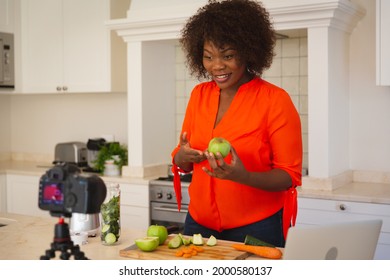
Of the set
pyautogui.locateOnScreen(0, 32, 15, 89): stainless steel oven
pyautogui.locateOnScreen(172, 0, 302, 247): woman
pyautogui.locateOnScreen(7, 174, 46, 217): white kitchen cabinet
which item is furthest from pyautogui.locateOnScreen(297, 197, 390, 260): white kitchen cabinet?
pyautogui.locateOnScreen(0, 32, 15, 89): stainless steel oven

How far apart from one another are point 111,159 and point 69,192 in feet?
10.1

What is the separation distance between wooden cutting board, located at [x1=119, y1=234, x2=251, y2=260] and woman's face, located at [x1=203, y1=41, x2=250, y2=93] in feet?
2.14

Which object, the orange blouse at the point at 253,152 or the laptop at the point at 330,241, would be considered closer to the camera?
the laptop at the point at 330,241

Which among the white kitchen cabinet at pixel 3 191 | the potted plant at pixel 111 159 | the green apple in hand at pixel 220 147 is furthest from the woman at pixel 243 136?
the white kitchen cabinet at pixel 3 191

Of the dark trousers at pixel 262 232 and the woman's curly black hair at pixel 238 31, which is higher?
the woman's curly black hair at pixel 238 31

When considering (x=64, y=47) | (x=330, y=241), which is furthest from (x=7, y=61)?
(x=330, y=241)

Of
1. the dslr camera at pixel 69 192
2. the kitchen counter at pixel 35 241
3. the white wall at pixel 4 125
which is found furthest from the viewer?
the white wall at pixel 4 125

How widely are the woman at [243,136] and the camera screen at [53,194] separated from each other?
885mm

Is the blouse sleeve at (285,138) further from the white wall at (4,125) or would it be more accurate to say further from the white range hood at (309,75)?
the white wall at (4,125)

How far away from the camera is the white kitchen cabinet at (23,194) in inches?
186

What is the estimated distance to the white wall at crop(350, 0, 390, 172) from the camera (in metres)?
3.87

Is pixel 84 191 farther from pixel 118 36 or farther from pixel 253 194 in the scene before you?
pixel 118 36

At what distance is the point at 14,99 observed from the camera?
5.59 metres

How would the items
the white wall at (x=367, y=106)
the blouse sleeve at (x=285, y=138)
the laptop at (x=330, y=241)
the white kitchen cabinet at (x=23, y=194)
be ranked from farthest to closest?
the white kitchen cabinet at (x=23, y=194) < the white wall at (x=367, y=106) < the blouse sleeve at (x=285, y=138) < the laptop at (x=330, y=241)
